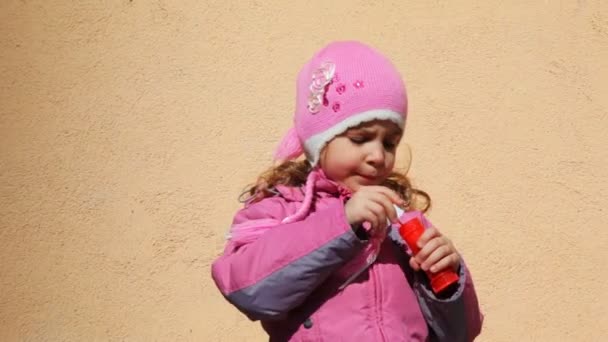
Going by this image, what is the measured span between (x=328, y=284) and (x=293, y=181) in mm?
340

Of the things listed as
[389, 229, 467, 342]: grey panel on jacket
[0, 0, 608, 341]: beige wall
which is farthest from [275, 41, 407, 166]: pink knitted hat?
[0, 0, 608, 341]: beige wall

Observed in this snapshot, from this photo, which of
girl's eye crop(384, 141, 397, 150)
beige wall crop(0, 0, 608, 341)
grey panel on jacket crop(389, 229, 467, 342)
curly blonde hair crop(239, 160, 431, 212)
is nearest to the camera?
grey panel on jacket crop(389, 229, 467, 342)

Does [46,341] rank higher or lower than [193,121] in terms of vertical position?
lower

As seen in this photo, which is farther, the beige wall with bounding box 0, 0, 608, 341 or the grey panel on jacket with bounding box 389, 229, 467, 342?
the beige wall with bounding box 0, 0, 608, 341

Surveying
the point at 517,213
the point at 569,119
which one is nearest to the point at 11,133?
the point at 517,213

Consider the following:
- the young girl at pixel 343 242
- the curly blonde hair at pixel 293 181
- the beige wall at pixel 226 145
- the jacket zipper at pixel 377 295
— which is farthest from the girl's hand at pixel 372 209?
the beige wall at pixel 226 145

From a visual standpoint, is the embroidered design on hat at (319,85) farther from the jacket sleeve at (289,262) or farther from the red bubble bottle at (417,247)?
the red bubble bottle at (417,247)

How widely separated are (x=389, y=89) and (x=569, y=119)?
161 centimetres

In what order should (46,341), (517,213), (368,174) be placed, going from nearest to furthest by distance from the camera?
(368,174)
(46,341)
(517,213)

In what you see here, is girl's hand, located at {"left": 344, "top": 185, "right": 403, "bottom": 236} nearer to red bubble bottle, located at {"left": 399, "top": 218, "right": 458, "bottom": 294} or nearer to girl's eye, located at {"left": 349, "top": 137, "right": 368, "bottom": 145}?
red bubble bottle, located at {"left": 399, "top": 218, "right": 458, "bottom": 294}

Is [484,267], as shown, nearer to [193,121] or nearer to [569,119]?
[569,119]

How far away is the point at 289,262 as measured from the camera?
5.65ft

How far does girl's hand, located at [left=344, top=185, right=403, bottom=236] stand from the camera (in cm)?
171

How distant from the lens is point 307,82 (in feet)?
6.52
